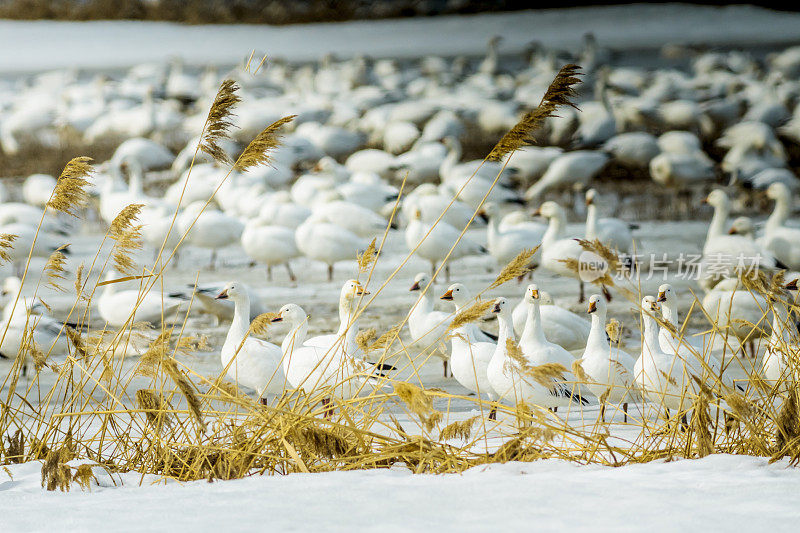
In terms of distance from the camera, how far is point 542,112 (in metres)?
2.47

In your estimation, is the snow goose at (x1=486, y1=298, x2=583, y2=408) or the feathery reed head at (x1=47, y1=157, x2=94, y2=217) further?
the snow goose at (x1=486, y1=298, x2=583, y2=408)

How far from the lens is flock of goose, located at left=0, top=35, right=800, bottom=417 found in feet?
12.2

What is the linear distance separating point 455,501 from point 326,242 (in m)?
4.50

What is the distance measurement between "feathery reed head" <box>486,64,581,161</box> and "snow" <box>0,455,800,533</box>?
83cm

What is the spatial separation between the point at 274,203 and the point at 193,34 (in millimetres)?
20574

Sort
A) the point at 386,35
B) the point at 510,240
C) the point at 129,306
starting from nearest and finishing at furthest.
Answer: the point at 129,306 < the point at 510,240 < the point at 386,35

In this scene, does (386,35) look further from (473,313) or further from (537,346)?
(473,313)

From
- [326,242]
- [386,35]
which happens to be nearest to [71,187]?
[326,242]

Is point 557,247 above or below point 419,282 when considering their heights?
above

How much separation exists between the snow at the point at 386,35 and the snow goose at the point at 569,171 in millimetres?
15746

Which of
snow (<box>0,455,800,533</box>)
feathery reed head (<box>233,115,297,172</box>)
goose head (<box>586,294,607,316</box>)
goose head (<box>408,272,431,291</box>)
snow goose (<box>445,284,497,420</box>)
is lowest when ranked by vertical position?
snow (<box>0,455,800,533</box>)

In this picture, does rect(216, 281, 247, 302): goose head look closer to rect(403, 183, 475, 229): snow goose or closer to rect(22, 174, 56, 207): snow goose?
rect(403, 183, 475, 229): snow goose

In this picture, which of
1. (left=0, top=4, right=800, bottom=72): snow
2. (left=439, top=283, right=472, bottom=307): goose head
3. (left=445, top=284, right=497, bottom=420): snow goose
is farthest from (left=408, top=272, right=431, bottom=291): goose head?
(left=0, top=4, right=800, bottom=72): snow

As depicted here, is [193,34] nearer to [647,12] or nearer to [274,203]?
[647,12]
